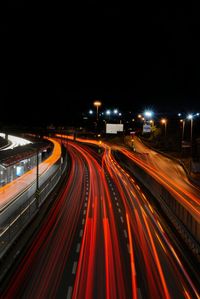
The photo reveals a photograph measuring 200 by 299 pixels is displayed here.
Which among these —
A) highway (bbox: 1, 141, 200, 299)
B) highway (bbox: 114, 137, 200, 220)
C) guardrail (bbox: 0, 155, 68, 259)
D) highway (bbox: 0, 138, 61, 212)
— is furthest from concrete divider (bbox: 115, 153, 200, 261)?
highway (bbox: 0, 138, 61, 212)

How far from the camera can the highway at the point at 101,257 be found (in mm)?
17344

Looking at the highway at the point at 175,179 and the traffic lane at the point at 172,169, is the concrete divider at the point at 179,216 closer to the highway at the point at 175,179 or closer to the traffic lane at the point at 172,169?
the highway at the point at 175,179

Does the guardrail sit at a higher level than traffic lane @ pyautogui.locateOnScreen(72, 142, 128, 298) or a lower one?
higher

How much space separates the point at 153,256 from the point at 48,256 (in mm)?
6500

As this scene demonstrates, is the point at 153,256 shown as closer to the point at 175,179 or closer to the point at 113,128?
the point at 175,179

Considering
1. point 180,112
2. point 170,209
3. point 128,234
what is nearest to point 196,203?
point 170,209

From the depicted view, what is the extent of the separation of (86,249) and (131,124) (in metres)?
169

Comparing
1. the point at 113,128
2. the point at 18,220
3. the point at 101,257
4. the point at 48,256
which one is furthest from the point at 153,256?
the point at 113,128

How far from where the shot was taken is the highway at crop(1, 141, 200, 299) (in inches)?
683

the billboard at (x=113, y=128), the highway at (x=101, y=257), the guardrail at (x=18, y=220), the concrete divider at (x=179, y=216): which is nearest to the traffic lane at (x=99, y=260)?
the highway at (x=101, y=257)

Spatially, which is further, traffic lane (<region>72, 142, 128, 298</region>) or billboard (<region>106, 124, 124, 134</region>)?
billboard (<region>106, 124, 124, 134</region>)

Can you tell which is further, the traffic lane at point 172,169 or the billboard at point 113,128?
the billboard at point 113,128

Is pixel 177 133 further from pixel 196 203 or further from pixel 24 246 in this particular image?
pixel 24 246

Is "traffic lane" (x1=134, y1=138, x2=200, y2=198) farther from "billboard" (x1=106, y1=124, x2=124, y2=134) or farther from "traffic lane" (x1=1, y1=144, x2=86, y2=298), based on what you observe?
"traffic lane" (x1=1, y1=144, x2=86, y2=298)
